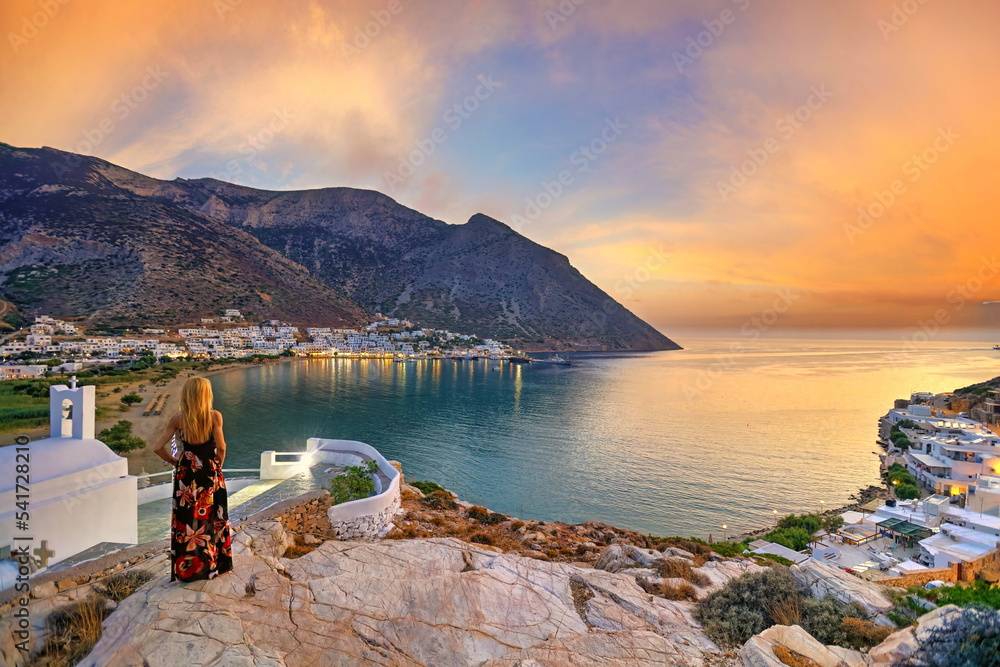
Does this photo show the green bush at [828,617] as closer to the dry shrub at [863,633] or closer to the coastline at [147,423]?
the dry shrub at [863,633]

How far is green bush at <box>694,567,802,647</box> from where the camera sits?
4969 mm

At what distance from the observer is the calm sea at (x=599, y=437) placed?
21.5 meters

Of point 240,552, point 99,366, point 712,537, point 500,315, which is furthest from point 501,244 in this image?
point 240,552

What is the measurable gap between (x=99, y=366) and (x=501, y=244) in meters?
119

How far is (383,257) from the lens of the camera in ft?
456

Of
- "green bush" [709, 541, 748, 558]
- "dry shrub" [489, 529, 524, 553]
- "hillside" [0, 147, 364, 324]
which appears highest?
"hillside" [0, 147, 364, 324]

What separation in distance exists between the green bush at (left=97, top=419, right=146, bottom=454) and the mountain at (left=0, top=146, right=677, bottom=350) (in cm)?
4818

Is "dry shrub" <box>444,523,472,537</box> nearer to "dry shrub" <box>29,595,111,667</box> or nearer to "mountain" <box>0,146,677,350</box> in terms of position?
"dry shrub" <box>29,595,111,667</box>

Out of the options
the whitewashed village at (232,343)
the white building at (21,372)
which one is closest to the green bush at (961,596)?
the white building at (21,372)

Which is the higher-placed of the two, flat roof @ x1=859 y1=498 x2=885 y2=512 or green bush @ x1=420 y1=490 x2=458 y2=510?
green bush @ x1=420 y1=490 x2=458 y2=510

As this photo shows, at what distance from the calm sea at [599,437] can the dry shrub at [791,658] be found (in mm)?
15100

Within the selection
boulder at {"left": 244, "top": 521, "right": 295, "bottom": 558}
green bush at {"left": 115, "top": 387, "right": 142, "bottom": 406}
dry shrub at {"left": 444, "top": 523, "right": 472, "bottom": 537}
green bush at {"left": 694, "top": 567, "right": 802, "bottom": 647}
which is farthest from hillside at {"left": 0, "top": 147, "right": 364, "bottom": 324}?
green bush at {"left": 694, "top": 567, "right": 802, "bottom": 647}

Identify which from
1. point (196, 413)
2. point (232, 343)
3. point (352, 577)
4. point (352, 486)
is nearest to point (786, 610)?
point (352, 577)

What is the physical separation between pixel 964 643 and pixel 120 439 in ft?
102
